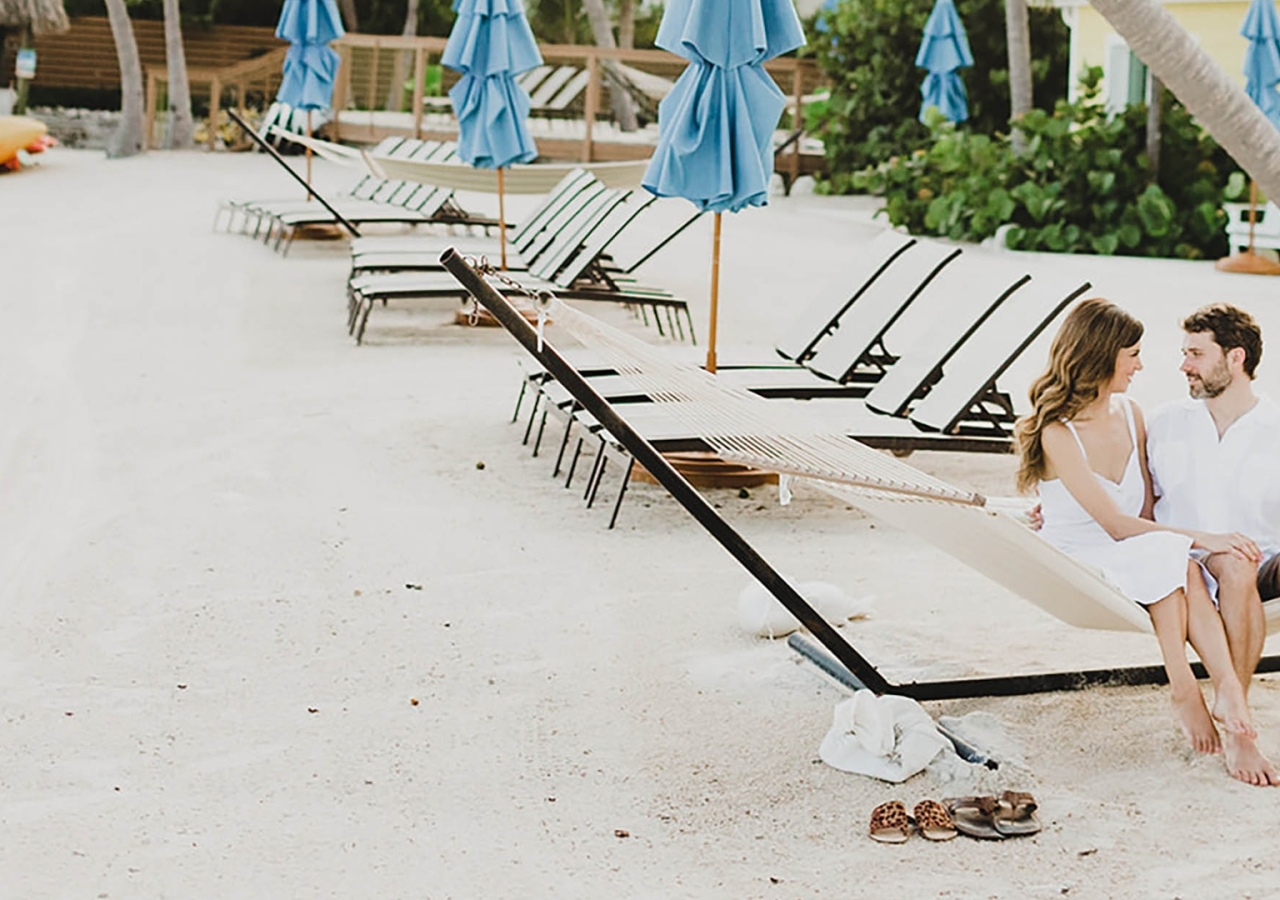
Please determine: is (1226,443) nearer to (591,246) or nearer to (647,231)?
(591,246)

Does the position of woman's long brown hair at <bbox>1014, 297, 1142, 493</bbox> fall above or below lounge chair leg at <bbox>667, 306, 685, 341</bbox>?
above

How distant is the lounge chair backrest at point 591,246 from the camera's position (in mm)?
9328

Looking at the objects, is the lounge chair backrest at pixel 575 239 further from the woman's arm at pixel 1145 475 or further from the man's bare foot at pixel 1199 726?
the man's bare foot at pixel 1199 726

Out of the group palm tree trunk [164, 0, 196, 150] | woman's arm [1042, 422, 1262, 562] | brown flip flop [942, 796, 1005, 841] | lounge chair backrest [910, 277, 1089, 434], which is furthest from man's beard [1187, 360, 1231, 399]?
palm tree trunk [164, 0, 196, 150]

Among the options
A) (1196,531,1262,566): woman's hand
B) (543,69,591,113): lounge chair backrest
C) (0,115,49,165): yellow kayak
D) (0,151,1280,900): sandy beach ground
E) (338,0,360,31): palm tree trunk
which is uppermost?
(338,0,360,31): palm tree trunk

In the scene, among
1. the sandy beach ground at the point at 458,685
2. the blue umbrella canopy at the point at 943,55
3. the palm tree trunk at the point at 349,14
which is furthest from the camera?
the palm tree trunk at the point at 349,14

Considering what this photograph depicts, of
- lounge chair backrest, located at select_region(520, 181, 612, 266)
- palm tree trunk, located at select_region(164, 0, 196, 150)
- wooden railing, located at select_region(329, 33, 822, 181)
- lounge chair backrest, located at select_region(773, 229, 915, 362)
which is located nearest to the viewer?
lounge chair backrest, located at select_region(773, 229, 915, 362)

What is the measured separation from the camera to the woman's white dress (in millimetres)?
3826

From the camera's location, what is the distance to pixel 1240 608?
3.88 metres

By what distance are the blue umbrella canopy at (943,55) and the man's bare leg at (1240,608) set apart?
13936mm

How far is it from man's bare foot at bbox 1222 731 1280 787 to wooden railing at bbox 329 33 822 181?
55.8ft

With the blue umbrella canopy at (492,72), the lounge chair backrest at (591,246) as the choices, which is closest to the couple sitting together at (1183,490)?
the lounge chair backrest at (591,246)

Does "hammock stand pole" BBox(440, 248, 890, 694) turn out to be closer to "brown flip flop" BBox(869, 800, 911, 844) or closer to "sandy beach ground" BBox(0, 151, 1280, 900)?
"sandy beach ground" BBox(0, 151, 1280, 900)

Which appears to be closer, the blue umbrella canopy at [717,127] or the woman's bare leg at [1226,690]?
the woman's bare leg at [1226,690]
